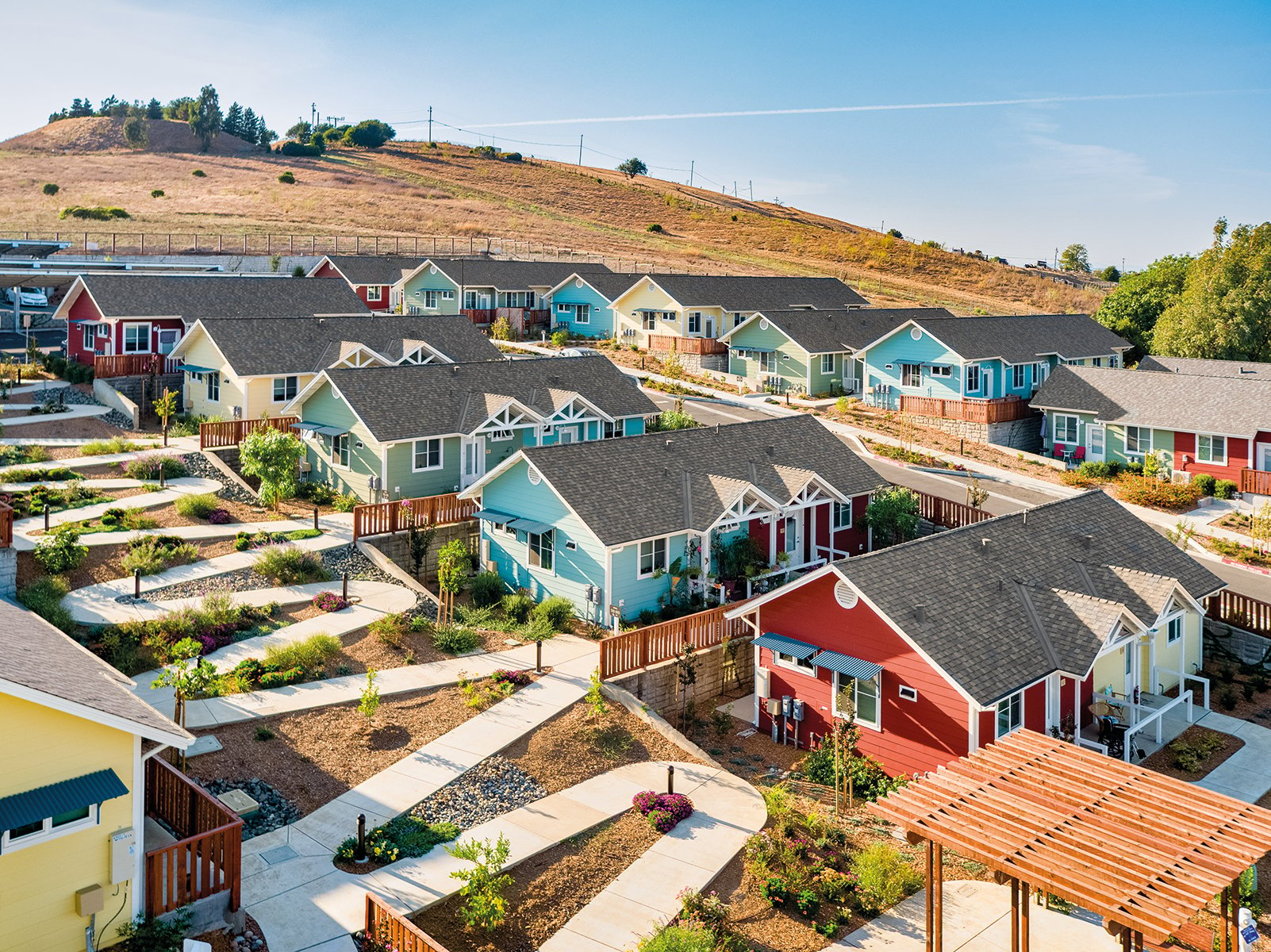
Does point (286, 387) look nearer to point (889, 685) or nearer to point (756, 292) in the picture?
point (889, 685)

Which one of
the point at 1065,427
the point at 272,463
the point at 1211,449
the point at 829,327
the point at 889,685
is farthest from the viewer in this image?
the point at 829,327

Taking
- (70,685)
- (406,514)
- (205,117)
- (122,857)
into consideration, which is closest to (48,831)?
(122,857)

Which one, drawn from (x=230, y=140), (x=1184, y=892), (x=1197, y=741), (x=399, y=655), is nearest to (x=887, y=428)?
(x=1197, y=741)

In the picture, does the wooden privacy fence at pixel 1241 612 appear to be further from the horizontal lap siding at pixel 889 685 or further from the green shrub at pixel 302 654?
the green shrub at pixel 302 654

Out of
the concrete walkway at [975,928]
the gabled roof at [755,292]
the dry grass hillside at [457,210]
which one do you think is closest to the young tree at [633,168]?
the dry grass hillside at [457,210]

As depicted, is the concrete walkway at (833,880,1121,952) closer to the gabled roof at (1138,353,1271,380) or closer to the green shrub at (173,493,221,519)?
the green shrub at (173,493,221,519)
